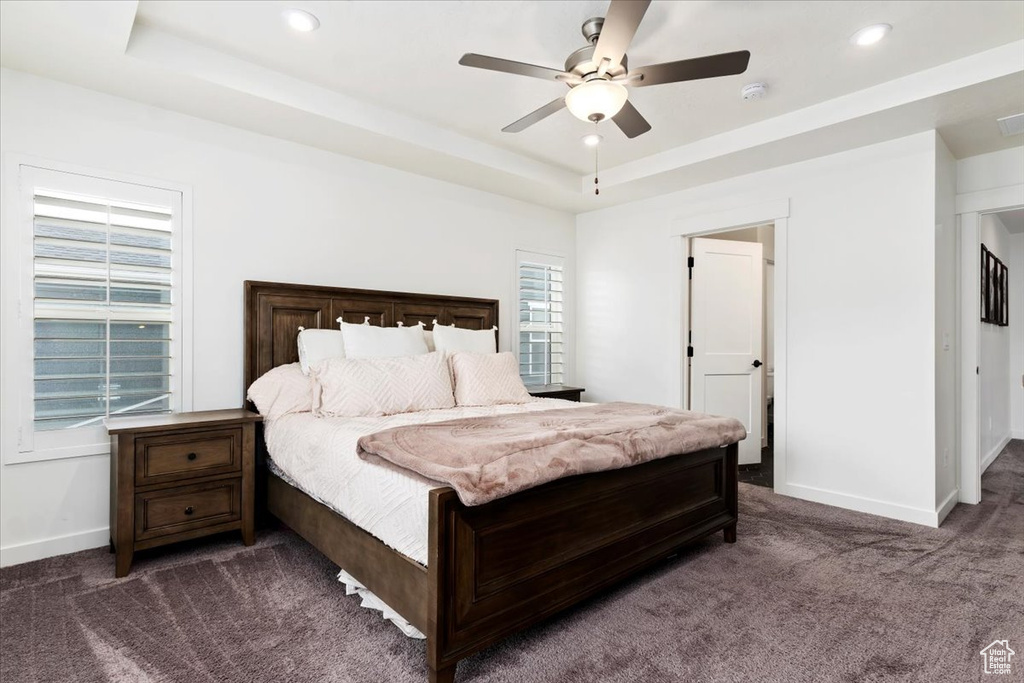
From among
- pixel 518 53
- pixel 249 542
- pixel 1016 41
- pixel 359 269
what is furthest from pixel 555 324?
pixel 1016 41

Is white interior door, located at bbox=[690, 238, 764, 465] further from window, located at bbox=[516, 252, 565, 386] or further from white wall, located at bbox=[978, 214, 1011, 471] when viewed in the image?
white wall, located at bbox=[978, 214, 1011, 471]

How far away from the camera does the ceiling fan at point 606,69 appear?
2.07 meters

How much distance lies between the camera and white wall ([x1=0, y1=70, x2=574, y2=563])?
2723mm

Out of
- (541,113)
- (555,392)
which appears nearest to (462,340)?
(555,392)

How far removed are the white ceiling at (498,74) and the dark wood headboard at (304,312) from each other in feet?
3.37

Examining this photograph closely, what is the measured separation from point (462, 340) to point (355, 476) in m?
1.99

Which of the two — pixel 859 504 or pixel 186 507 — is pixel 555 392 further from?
pixel 186 507

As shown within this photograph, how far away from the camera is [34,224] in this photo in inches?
106

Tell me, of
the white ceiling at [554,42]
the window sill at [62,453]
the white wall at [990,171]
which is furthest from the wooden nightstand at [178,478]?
the white wall at [990,171]

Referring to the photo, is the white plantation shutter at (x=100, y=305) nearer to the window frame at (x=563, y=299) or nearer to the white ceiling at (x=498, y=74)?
the white ceiling at (x=498, y=74)

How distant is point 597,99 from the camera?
7.59 feet

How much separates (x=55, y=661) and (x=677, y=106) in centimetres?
405

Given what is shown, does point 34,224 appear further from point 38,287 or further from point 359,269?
point 359,269

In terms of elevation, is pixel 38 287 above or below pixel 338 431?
above
